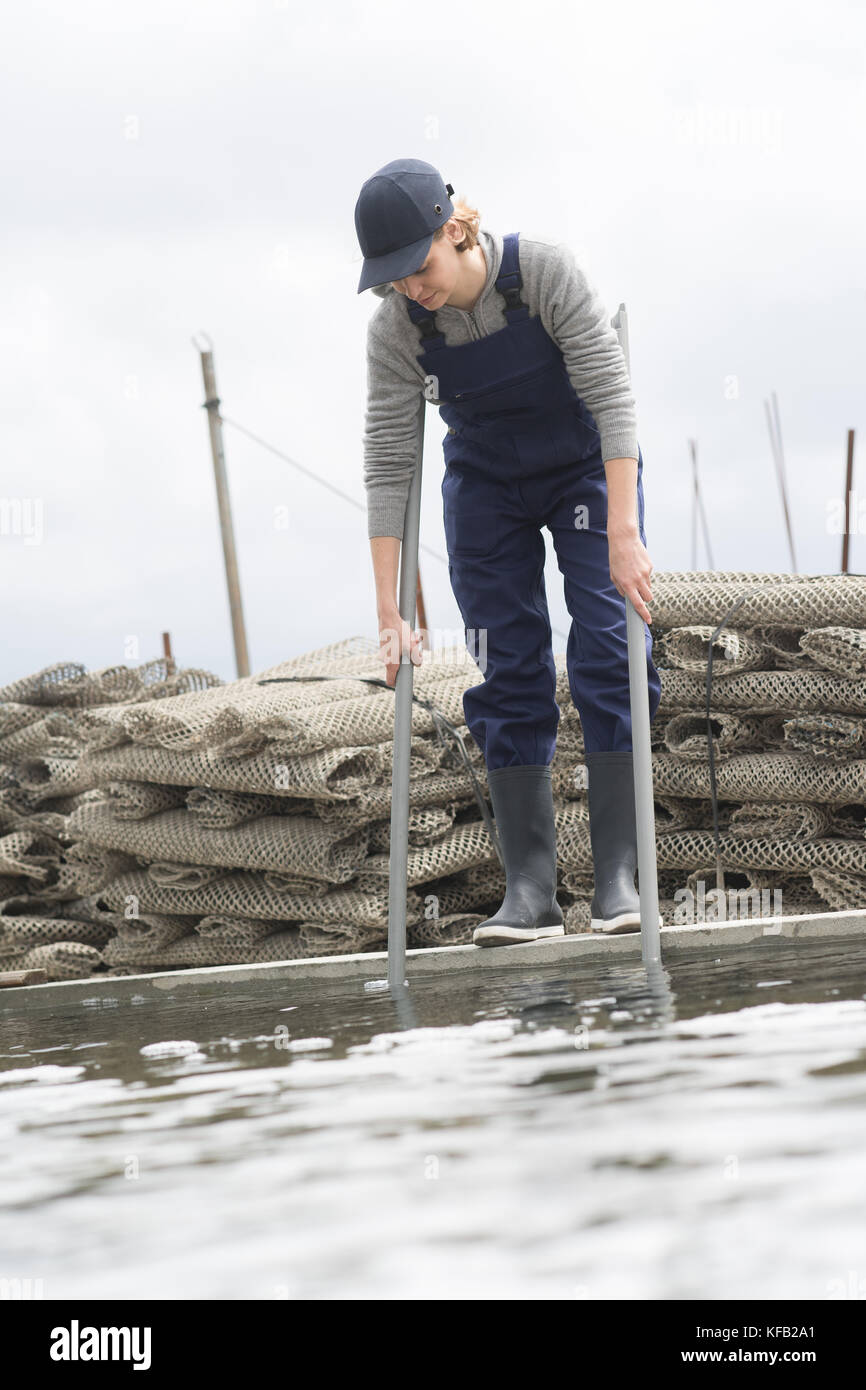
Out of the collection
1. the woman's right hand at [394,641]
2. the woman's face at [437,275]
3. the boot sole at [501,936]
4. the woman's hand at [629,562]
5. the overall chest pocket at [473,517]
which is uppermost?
the woman's face at [437,275]

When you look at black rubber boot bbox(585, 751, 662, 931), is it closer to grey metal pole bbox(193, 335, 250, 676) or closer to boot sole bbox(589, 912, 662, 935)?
boot sole bbox(589, 912, 662, 935)

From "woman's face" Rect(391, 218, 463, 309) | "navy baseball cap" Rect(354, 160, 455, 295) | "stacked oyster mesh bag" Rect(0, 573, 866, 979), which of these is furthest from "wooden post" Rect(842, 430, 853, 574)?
"navy baseball cap" Rect(354, 160, 455, 295)

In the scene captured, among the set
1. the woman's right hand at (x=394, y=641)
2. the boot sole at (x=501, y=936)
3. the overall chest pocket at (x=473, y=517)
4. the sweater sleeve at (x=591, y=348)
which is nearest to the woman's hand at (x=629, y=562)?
the sweater sleeve at (x=591, y=348)

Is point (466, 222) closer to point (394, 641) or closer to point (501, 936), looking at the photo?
point (394, 641)

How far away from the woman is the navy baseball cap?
0.05 ft

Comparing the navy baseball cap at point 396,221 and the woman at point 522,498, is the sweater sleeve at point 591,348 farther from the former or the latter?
the navy baseball cap at point 396,221

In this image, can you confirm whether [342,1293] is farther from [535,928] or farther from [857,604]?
[857,604]

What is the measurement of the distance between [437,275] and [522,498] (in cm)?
59

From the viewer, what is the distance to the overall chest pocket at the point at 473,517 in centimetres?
312

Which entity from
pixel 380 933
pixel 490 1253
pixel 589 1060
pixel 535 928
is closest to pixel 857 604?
pixel 535 928

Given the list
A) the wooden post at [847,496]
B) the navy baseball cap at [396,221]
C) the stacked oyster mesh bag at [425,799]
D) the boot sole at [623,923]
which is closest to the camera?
the navy baseball cap at [396,221]

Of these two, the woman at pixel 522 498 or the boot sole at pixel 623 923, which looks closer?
the woman at pixel 522 498

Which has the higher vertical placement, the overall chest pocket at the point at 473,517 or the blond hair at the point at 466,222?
the blond hair at the point at 466,222

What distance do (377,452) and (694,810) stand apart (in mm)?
1466
